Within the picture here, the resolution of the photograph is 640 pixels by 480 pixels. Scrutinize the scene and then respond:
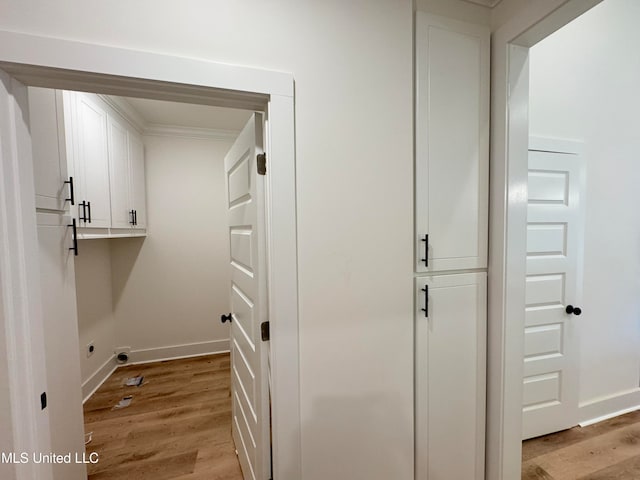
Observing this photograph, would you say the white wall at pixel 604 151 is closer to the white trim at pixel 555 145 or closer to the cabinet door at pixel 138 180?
the white trim at pixel 555 145

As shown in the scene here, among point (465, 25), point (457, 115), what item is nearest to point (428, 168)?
point (457, 115)

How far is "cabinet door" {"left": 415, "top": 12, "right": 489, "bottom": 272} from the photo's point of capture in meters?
1.22

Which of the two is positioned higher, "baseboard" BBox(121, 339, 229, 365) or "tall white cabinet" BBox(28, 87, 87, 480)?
"tall white cabinet" BBox(28, 87, 87, 480)

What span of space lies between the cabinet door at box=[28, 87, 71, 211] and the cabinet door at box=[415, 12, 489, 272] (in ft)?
5.40

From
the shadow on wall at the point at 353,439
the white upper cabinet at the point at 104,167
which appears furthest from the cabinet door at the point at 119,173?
the shadow on wall at the point at 353,439

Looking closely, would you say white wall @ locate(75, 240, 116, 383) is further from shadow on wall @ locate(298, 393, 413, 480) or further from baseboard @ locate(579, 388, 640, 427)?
baseboard @ locate(579, 388, 640, 427)

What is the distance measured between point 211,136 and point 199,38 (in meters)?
2.71

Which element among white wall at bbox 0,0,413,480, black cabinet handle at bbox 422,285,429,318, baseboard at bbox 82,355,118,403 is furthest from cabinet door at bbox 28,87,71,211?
baseboard at bbox 82,355,118,403

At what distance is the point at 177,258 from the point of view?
3.37 metres

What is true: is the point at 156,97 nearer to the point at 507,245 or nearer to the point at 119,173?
the point at 507,245

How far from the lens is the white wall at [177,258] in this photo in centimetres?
320

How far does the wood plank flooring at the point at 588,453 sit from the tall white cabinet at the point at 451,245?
0.87 metres

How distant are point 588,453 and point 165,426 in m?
3.12

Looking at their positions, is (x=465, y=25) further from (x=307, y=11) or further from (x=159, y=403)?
(x=159, y=403)
